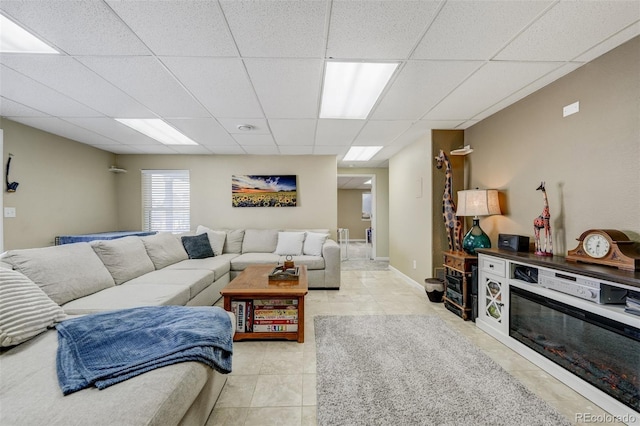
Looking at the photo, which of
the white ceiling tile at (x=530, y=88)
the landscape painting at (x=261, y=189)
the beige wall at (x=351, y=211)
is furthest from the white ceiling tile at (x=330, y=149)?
the beige wall at (x=351, y=211)

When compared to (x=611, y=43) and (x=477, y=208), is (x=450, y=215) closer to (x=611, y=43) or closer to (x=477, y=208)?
(x=477, y=208)

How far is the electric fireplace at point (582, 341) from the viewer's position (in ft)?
4.69

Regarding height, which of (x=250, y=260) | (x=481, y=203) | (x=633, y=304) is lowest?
(x=250, y=260)

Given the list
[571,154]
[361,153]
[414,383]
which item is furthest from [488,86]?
[361,153]

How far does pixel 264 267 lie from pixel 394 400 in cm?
216

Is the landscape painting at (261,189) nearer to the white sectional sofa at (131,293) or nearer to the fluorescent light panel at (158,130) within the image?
the white sectional sofa at (131,293)

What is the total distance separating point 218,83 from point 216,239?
2.84 meters

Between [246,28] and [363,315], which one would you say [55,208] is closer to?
[246,28]

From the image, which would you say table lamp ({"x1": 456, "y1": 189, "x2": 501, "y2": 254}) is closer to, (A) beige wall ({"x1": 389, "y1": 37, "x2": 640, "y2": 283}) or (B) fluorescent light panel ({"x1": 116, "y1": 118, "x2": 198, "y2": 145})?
(A) beige wall ({"x1": 389, "y1": 37, "x2": 640, "y2": 283})

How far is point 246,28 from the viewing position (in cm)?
159

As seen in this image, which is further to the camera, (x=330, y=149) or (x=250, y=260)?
(x=330, y=149)

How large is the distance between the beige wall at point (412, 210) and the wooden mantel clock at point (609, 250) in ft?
5.90

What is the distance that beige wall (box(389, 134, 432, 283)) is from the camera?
12.1 ft

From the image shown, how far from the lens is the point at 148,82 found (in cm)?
223
